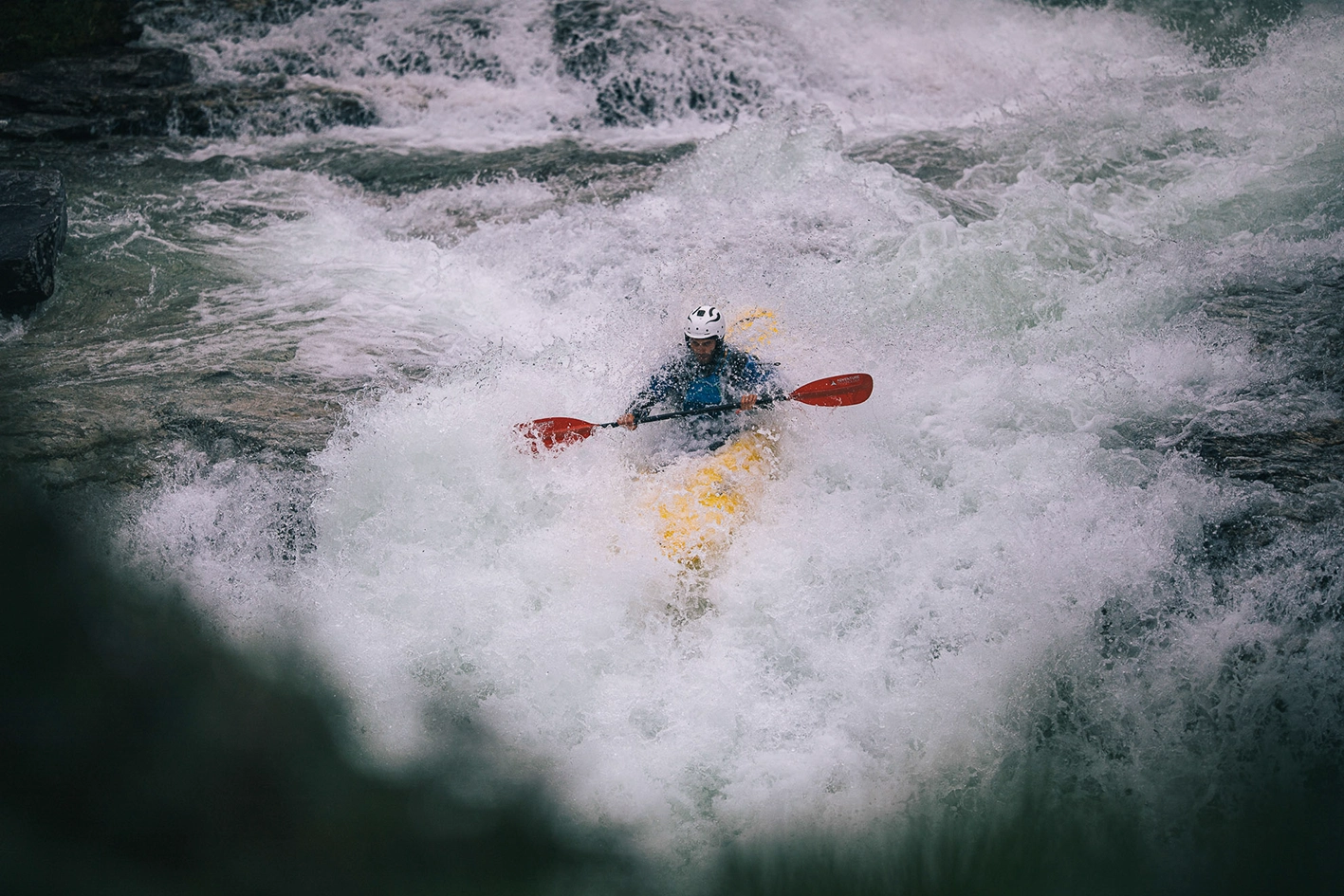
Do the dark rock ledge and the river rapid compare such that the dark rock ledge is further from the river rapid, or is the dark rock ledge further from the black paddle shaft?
the black paddle shaft

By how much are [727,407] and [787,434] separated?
15.0 inches

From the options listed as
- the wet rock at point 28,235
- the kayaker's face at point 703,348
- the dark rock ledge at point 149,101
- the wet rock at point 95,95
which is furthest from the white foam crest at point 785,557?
the wet rock at point 95,95

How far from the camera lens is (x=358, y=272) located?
6977mm

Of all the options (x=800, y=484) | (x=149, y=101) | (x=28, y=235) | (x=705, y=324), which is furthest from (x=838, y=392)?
(x=149, y=101)

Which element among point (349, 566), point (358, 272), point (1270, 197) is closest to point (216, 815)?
point (349, 566)

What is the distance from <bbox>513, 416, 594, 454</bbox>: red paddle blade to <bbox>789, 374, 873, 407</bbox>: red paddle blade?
1.17m

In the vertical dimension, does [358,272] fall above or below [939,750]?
above

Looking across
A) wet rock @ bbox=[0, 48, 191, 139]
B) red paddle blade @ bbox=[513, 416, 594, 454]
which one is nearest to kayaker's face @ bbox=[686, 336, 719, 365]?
red paddle blade @ bbox=[513, 416, 594, 454]

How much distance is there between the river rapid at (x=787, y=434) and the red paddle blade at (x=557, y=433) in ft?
0.39

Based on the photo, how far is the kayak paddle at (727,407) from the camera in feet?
15.9

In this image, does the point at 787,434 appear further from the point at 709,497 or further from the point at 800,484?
the point at 709,497

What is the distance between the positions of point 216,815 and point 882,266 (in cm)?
510

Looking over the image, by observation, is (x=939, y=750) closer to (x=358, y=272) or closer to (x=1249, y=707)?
(x=1249, y=707)

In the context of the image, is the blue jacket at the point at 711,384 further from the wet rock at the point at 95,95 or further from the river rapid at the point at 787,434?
the wet rock at the point at 95,95
